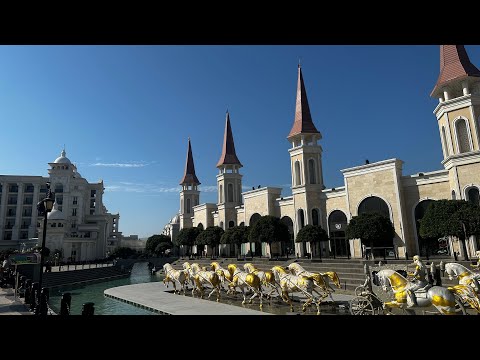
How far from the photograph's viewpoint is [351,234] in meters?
23.9

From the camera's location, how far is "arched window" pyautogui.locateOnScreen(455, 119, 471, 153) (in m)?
22.0

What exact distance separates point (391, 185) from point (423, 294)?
2054cm

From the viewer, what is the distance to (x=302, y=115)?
3516 centimetres

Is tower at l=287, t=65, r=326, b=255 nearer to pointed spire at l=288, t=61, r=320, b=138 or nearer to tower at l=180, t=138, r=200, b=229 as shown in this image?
pointed spire at l=288, t=61, r=320, b=138

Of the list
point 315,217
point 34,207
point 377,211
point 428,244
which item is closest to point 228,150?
point 315,217

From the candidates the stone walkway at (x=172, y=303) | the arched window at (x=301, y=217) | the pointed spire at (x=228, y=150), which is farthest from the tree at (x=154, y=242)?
the stone walkway at (x=172, y=303)

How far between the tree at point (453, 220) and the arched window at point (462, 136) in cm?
590

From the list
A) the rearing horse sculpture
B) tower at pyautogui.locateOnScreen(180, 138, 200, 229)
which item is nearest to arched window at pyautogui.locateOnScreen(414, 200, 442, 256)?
the rearing horse sculpture

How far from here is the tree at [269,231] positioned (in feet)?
101

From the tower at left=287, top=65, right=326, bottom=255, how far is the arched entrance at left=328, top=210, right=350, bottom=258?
39.9 inches
